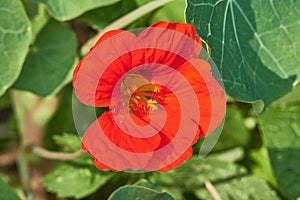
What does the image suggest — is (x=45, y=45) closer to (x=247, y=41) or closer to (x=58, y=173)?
(x=58, y=173)

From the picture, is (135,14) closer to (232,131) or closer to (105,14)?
(105,14)

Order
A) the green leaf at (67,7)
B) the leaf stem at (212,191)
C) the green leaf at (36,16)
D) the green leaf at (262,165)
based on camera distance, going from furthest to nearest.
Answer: the green leaf at (262,165)
the green leaf at (36,16)
the leaf stem at (212,191)
the green leaf at (67,7)

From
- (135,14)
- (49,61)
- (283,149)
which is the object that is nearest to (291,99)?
(283,149)

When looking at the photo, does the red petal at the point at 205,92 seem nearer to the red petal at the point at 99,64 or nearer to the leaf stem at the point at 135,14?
the red petal at the point at 99,64

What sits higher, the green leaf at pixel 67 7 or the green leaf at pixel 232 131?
the green leaf at pixel 67 7

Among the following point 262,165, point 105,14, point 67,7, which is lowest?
point 262,165

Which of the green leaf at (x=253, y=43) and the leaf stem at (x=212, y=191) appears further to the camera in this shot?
the leaf stem at (x=212, y=191)

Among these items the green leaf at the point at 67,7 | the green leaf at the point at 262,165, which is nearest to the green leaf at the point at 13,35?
the green leaf at the point at 67,7
